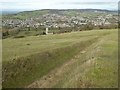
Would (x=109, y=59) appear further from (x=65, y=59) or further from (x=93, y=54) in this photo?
(x=65, y=59)

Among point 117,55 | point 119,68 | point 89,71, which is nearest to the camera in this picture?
point 89,71

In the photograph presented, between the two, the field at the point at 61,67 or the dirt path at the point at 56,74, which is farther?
the dirt path at the point at 56,74

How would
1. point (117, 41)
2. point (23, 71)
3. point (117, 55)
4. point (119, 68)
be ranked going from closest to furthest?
point (119, 68), point (23, 71), point (117, 55), point (117, 41)

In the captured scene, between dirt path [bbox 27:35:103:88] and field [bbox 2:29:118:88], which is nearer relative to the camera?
field [bbox 2:29:118:88]

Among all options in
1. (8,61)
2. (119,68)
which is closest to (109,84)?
(119,68)

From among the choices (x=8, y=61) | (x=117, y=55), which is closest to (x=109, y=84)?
(x=117, y=55)

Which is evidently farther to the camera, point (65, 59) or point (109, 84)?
point (65, 59)

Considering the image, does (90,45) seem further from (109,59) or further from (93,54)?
(109,59)

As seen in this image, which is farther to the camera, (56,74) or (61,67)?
(61,67)

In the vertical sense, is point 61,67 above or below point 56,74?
above
